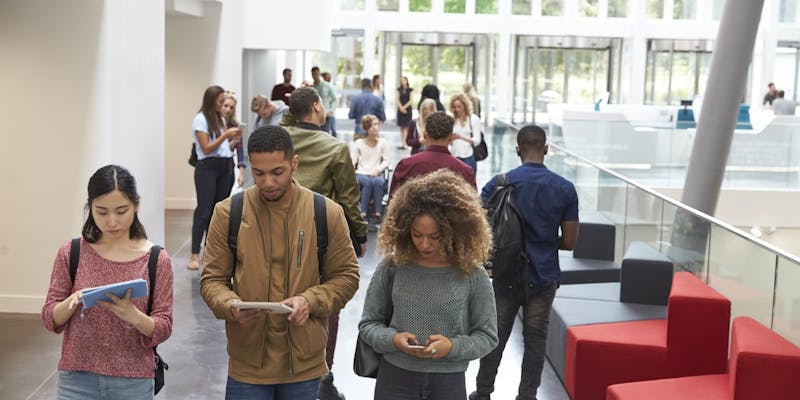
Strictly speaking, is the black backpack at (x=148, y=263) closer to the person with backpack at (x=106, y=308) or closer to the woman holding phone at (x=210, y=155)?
the person with backpack at (x=106, y=308)

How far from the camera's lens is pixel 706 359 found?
6703mm

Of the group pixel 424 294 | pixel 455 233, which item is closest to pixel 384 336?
pixel 424 294

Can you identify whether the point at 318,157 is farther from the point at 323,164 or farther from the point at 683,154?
the point at 683,154

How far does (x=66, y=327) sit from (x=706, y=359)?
4.09 metres

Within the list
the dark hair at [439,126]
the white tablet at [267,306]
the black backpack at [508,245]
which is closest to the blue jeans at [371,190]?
the dark hair at [439,126]

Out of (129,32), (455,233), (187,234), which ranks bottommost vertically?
(187,234)

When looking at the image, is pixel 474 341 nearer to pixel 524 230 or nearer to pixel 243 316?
pixel 243 316

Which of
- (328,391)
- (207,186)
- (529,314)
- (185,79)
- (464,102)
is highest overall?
(185,79)

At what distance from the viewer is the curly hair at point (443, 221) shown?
4164mm

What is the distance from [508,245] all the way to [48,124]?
4.49 m

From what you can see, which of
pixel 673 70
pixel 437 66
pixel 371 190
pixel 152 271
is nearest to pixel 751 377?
pixel 152 271

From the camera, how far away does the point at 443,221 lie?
4.14m

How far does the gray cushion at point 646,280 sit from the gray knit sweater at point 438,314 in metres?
4.13

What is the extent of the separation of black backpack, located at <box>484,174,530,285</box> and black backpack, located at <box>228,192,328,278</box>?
215cm
